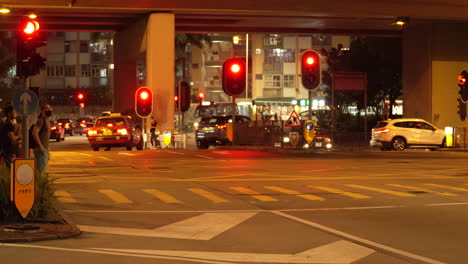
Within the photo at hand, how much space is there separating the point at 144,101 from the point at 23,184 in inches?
1165

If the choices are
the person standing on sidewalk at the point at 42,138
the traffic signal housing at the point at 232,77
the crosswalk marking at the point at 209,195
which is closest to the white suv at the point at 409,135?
the traffic signal housing at the point at 232,77

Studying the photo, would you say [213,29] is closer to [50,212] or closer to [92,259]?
[50,212]

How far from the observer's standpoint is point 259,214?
568 inches

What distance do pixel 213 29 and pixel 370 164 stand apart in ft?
78.6

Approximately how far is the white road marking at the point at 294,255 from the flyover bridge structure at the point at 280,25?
2884 centimetres

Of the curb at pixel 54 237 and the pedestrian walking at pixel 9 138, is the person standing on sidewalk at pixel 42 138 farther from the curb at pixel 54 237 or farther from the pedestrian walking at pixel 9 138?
the curb at pixel 54 237

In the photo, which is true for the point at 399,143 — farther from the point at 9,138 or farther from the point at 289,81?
the point at 289,81

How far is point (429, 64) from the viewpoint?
43.9 meters

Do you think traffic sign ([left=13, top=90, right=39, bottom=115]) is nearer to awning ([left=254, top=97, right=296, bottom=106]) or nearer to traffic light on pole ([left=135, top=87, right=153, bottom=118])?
traffic light on pole ([left=135, top=87, right=153, bottom=118])

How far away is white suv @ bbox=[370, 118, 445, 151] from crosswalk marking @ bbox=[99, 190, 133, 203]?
2262 cm

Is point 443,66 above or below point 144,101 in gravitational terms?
above

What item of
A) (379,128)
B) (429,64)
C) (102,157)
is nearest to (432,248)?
(102,157)

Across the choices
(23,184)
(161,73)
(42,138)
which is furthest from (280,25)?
(23,184)

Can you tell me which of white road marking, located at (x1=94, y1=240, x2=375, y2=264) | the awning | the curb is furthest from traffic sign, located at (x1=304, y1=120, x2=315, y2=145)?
the awning
